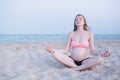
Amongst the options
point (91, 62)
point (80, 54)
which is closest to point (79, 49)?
point (80, 54)

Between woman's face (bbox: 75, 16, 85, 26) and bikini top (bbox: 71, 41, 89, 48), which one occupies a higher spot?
woman's face (bbox: 75, 16, 85, 26)

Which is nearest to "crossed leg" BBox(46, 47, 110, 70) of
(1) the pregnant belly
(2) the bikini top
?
(1) the pregnant belly

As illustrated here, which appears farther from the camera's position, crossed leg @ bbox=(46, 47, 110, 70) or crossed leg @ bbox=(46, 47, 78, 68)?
crossed leg @ bbox=(46, 47, 78, 68)

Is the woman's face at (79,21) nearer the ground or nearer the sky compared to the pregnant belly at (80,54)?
nearer the sky

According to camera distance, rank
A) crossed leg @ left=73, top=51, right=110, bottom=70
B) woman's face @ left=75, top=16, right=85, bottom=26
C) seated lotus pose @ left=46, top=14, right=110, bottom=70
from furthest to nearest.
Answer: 1. woman's face @ left=75, top=16, right=85, bottom=26
2. seated lotus pose @ left=46, top=14, right=110, bottom=70
3. crossed leg @ left=73, top=51, right=110, bottom=70

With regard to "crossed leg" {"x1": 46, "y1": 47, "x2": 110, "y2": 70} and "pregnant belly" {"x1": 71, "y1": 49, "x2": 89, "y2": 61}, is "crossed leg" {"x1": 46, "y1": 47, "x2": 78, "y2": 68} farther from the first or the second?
"pregnant belly" {"x1": 71, "y1": 49, "x2": 89, "y2": 61}

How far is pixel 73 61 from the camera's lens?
4727 mm

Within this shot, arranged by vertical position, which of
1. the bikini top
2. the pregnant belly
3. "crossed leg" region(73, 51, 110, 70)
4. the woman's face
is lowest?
"crossed leg" region(73, 51, 110, 70)

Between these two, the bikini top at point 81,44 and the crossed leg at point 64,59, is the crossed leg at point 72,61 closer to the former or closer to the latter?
the crossed leg at point 64,59

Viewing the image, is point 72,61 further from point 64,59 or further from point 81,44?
point 81,44

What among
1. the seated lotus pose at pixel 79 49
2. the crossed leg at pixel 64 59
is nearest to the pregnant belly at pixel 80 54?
the seated lotus pose at pixel 79 49

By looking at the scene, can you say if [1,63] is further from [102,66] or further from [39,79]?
[102,66]

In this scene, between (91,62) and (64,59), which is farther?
(64,59)

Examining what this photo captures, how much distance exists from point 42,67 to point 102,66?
1093mm
